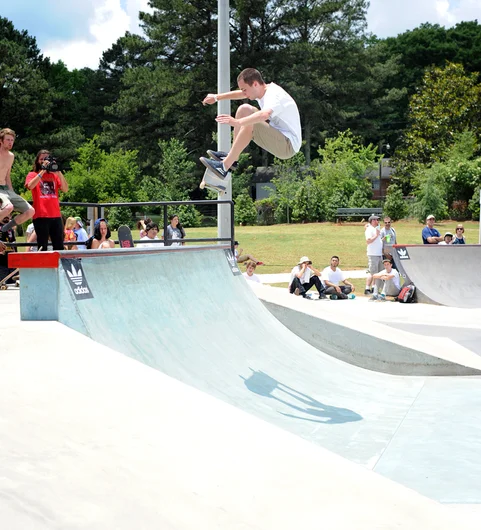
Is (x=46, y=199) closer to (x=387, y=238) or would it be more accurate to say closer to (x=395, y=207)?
(x=387, y=238)

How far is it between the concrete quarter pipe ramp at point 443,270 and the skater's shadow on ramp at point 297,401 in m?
9.82

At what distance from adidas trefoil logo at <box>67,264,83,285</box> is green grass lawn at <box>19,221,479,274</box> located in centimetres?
1652

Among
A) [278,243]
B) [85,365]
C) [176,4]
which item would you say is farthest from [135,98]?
[85,365]

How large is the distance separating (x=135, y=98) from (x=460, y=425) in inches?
1861

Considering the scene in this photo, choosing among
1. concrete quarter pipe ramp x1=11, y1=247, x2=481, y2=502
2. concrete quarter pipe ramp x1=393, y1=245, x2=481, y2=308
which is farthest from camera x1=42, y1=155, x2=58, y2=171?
concrete quarter pipe ramp x1=393, y1=245, x2=481, y2=308

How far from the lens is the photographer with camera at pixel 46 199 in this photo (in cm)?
840

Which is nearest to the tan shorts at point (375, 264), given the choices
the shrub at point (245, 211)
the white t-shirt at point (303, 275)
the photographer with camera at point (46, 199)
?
the white t-shirt at point (303, 275)

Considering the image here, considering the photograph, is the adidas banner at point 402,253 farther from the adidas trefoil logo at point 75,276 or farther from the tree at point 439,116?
the tree at point 439,116

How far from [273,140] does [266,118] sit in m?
0.32

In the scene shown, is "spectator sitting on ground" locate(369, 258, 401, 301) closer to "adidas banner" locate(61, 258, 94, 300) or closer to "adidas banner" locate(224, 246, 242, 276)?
"adidas banner" locate(224, 246, 242, 276)

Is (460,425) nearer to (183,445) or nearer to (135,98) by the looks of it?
(183,445)

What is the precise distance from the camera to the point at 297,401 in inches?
291

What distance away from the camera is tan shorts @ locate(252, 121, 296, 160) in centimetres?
616

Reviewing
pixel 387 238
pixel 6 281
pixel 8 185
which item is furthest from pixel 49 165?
pixel 387 238
